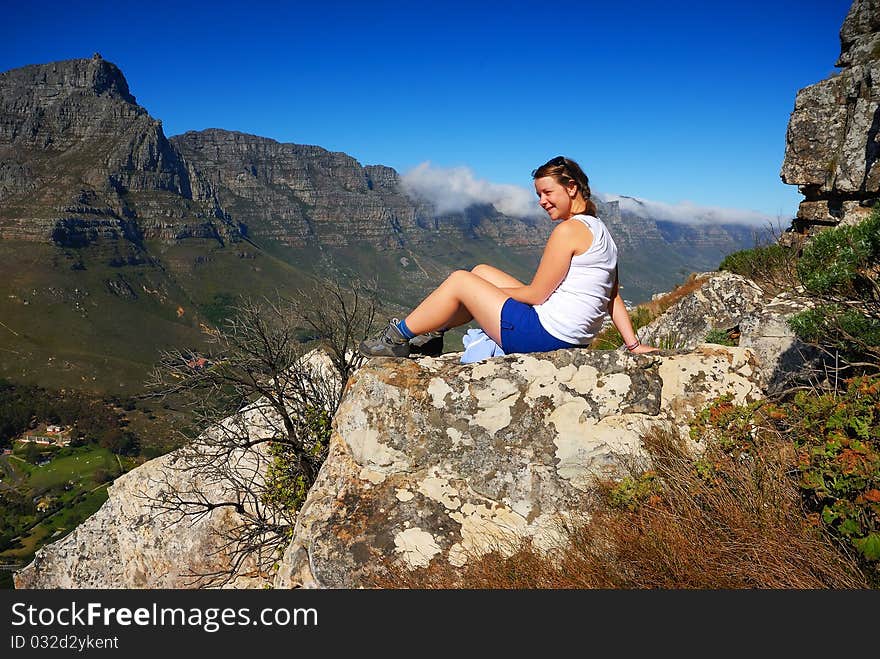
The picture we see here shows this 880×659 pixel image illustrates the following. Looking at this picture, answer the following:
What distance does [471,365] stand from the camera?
4.90m

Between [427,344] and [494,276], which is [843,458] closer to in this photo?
[494,276]

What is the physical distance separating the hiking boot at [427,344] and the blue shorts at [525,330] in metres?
0.90

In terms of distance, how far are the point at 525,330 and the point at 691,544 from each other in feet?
8.00

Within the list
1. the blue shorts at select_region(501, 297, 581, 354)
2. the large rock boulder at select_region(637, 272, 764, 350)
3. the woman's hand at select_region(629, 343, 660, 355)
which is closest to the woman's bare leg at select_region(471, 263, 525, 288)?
the blue shorts at select_region(501, 297, 581, 354)

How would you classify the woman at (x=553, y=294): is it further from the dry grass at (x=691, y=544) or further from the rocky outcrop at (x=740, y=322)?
the rocky outcrop at (x=740, y=322)

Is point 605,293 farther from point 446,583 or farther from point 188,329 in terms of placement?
point 188,329

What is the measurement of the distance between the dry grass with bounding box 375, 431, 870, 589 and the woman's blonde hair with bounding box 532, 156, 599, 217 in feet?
8.75

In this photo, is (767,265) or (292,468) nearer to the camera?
(292,468)

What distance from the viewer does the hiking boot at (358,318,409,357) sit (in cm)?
542

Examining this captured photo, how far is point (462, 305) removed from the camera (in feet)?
17.9

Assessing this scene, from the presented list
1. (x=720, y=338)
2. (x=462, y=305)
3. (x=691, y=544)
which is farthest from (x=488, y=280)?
(x=720, y=338)

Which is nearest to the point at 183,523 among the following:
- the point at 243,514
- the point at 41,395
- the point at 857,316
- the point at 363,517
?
the point at 243,514

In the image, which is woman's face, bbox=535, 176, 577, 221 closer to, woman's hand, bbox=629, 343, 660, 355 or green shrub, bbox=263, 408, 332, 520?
woman's hand, bbox=629, 343, 660, 355

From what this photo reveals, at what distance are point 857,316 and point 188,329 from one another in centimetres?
18569
